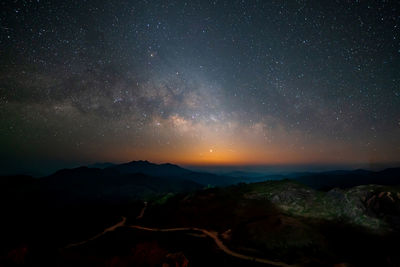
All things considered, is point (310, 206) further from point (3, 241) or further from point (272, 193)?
point (3, 241)

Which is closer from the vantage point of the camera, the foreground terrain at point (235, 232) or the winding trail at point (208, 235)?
the foreground terrain at point (235, 232)

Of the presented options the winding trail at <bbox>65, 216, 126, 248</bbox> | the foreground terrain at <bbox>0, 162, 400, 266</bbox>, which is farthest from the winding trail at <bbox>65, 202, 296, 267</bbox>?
the foreground terrain at <bbox>0, 162, 400, 266</bbox>

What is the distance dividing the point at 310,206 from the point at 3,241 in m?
113

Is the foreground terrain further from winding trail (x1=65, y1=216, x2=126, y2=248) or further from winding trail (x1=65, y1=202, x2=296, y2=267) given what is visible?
winding trail (x1=65, y1=202, x2=296, y2=267)

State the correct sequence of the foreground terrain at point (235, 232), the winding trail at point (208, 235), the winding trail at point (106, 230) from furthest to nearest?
the winding trail at point (106, 230) → the winding trail at point (208, 235) → the foreground terrain at point (235, 232)

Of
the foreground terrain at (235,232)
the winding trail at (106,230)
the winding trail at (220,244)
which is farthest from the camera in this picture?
the winding trail at (106,230)

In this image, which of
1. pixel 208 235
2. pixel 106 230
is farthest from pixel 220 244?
pixel 106 230

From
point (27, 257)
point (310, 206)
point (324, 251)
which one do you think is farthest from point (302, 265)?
point (27, 257)

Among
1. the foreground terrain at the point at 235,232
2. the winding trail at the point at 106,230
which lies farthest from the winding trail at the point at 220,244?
the winding trail at the point at 106,230

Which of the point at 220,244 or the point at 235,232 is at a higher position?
the point at 235,232

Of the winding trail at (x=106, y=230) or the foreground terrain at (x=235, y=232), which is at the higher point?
the foreground terrain at (x=235, y=232)

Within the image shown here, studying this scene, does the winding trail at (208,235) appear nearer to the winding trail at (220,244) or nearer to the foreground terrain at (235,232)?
the winding trail at (220,244)

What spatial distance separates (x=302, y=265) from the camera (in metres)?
36.5

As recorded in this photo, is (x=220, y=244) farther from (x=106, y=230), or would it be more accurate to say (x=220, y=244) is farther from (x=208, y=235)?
(x=106, y=230)
